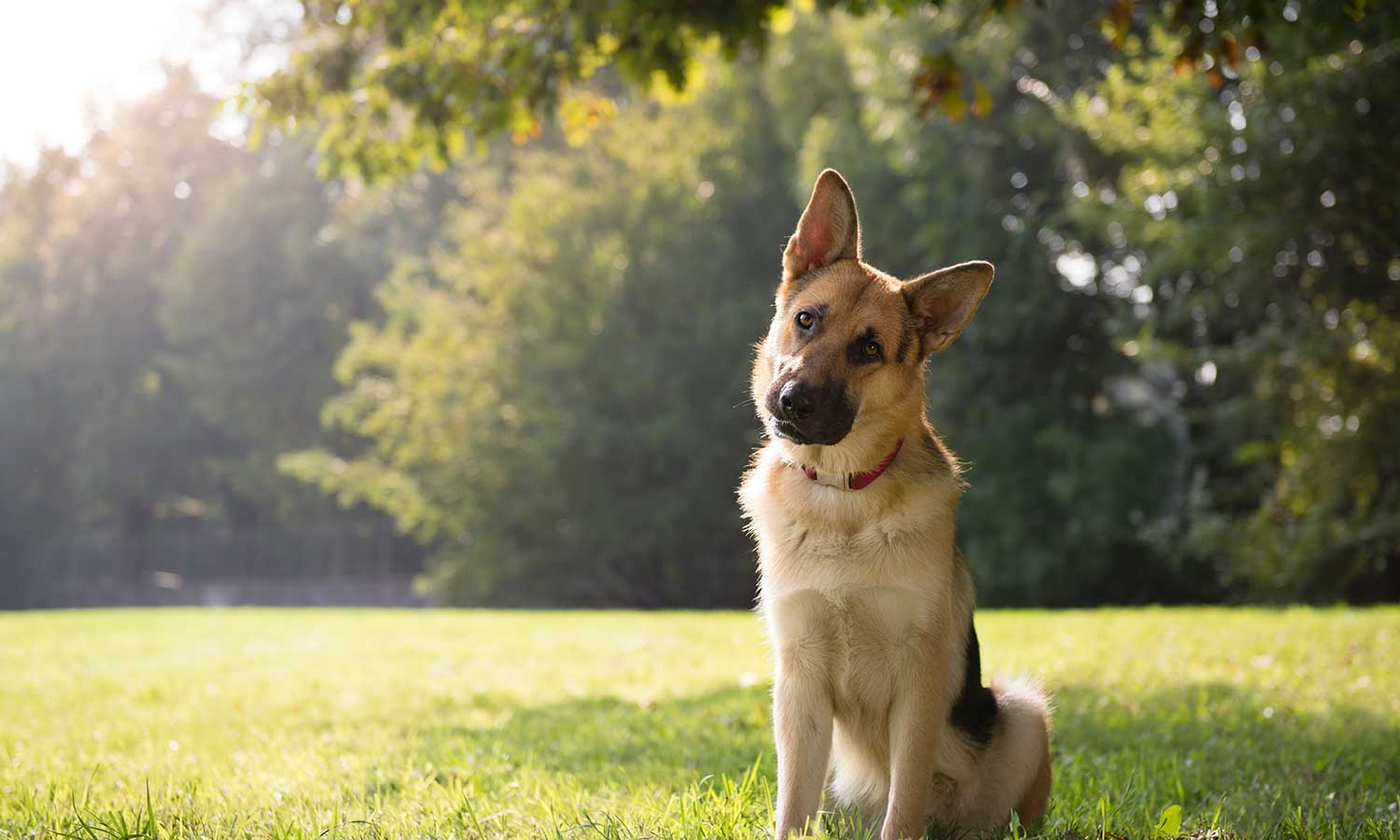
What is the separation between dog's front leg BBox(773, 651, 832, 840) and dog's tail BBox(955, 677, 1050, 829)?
1.93ft

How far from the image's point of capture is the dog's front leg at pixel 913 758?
12.6 feet

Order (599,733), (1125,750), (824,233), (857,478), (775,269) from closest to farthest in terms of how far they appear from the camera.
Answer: (857,478)
(824,233)
(1125,750)
(599,733)
(775,269)

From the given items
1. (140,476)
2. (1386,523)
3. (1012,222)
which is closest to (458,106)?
(1386,523)

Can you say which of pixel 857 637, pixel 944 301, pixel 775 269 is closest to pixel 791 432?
pixel 857 637

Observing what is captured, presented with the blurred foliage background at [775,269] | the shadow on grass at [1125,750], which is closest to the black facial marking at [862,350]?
the shadow on grass at [1125,750]

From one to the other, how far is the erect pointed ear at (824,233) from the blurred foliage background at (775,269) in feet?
12.7

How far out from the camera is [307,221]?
42.8m

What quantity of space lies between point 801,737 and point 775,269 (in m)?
25.2

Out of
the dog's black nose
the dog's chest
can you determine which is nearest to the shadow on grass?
the dog's chest

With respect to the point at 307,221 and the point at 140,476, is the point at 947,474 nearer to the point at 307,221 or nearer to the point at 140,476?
the point at 307,221

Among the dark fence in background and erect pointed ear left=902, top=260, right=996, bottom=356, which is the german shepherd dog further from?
the dark fence in background

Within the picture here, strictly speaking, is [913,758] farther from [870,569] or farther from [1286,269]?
[1286,269]

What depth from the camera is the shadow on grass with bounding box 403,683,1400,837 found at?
4.61m

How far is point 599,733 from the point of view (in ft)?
22.4
